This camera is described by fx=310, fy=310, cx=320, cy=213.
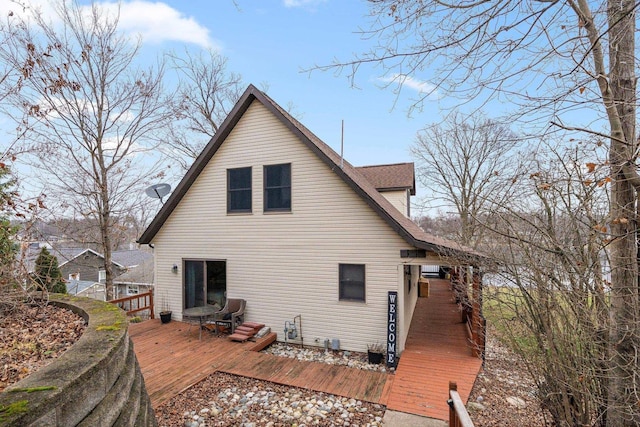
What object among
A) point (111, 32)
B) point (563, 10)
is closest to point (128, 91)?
point (111, 32)

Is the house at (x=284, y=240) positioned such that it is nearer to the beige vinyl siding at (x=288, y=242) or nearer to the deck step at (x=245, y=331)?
the beige vinyl siding at (x=288, y=242)

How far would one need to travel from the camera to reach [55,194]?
11.3 meters

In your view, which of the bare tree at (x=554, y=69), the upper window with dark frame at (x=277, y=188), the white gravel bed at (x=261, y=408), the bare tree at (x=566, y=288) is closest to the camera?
the bare tree at (x=554, y=69)

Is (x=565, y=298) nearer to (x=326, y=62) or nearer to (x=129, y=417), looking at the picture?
(x=326, y=62)

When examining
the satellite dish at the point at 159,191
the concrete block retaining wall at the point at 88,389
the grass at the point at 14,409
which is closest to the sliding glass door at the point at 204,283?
the satellite dish at the point at 159,191

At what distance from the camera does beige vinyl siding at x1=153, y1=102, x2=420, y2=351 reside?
7645 millimetres

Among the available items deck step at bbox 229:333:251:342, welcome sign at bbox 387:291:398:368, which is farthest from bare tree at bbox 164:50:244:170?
welcome sign at bbox 387:291:398:368

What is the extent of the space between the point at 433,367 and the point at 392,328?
1.08 m

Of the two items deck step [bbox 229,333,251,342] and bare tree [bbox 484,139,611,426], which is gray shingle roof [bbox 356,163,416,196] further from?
bare tree [bbox 484,139,611,426]

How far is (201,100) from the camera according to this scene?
704 inches

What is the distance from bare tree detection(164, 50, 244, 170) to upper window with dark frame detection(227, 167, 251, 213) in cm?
919

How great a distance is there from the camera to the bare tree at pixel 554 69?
3174mm

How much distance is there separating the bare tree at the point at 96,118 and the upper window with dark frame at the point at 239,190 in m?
6.08

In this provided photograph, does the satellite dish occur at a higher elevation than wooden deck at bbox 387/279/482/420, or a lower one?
higher
